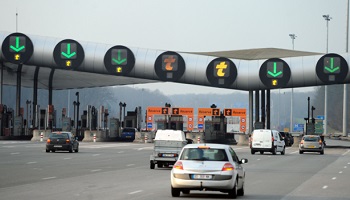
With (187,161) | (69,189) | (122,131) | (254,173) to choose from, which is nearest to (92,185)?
(69,189)

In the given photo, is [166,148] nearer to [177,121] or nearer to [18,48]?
[18,48]

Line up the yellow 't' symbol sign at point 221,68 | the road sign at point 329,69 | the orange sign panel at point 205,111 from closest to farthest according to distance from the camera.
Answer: the road sign at point 329,69 → the yellow 't' symbol sign at point 221,68 → the orange sign panel at point 205,111

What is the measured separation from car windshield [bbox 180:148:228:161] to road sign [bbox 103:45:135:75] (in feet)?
167

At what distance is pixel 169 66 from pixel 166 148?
36.4 metres

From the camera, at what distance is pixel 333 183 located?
92.9ft

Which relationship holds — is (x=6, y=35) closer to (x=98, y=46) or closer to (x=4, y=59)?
(x=4, y=59)

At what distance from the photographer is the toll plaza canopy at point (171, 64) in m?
71.4

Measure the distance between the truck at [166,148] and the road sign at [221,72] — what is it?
1316 inches

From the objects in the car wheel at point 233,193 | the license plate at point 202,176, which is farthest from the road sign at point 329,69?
the license plate at point 202,176

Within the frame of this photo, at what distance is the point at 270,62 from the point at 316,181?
43.9m

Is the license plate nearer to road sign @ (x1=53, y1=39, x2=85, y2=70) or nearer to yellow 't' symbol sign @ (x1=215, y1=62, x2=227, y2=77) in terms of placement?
road sign @ (x1=53, y1=39, x2=85, y2=70)

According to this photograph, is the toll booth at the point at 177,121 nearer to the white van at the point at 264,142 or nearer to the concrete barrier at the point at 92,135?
the concrete barrier at the point at 92,135

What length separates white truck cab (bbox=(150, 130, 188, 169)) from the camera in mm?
36875

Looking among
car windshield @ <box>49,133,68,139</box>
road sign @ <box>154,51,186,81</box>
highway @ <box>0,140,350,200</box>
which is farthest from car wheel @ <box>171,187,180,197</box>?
road sign @ <box>154,51,186,81</box>
